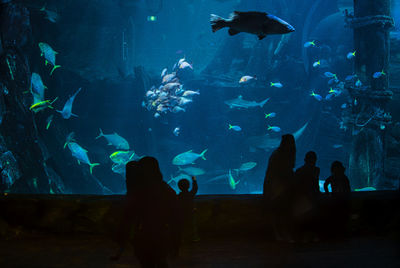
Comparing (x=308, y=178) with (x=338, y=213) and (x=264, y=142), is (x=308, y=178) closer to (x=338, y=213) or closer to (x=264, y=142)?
(x=338, y=213)

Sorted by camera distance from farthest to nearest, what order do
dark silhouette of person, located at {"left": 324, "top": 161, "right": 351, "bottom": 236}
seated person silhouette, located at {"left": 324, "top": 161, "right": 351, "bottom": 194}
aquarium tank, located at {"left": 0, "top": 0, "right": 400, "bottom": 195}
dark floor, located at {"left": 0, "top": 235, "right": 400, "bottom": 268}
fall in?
aquarium tank, located at {"left": 0, "top": 0, "right": 400, "bottom": 195}, seated person silhouette, located at {"left": 324, "top": 161, "right": 351, "bottom": 194}, dark silhouette of person, located at {"left": 324, "top": 161, "right": 351, "bottom": 236}, dark floor, located at {"left": 0, "top": 235, "right": 400, "bottom": 268}

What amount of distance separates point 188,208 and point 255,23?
266 centimetres

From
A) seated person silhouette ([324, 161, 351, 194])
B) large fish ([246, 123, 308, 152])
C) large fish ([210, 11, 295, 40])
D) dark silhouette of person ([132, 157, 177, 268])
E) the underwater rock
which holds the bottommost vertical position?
large fish ([246, 123, 308, 152])

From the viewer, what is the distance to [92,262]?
113 inches

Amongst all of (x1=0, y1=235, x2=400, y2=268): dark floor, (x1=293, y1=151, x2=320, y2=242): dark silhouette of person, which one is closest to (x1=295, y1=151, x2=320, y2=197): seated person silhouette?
(x1=293, y1=151, x2=320, y2=242): dark silhouette of person

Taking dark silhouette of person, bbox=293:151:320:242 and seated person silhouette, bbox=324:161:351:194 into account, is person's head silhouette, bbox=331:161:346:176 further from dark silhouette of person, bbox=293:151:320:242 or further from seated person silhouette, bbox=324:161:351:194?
dark silhouette of person, bbox=293:151:320:242

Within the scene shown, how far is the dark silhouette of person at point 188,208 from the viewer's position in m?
3.19

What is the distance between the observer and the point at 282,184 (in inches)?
130

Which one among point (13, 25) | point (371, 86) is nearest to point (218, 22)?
point (371, 86)

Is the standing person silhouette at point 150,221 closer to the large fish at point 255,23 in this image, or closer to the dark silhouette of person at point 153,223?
the dark silhouette of person at point 153,223

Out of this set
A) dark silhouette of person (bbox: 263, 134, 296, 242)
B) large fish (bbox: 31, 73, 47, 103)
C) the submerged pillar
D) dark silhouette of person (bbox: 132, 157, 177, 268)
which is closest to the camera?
dark silhouette of person (bbox: 132, 157, 177, 268)

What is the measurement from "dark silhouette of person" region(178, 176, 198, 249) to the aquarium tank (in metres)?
6.39

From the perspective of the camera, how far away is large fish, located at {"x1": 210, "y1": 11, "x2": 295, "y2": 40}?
3518mm

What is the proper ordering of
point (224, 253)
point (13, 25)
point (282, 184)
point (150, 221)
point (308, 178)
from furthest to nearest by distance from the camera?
point (13, 25)
point (308, 178)
point (282, 184)
point (224, 253)
point (150, 221)
